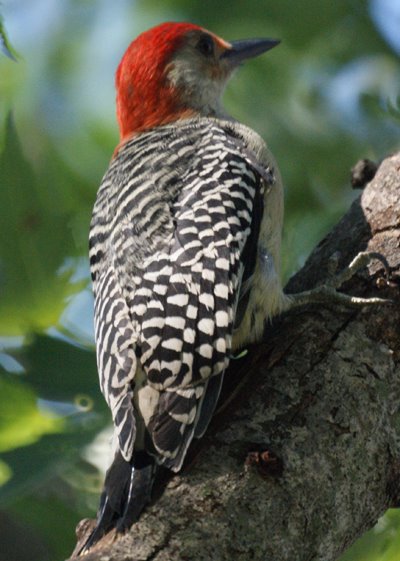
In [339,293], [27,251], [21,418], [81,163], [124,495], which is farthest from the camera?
[81,163]

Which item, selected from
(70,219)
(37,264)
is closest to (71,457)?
(37,264)

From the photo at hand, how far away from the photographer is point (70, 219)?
4656mm

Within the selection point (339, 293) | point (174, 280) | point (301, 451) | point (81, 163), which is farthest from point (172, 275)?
point (81, 163)

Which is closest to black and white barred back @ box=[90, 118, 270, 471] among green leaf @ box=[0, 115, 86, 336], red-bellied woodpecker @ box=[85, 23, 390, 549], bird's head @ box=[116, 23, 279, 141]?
red-bellied woodpecker @ box=[85, 23, 390, 549]

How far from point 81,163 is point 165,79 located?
26.7 inches

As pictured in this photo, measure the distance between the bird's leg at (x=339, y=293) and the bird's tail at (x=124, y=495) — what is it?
Result: 1.02 meters

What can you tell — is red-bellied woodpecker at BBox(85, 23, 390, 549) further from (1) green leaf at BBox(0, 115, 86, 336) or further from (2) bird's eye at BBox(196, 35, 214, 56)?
(2) bird's eye at BBox(196, 35, 214, 56)

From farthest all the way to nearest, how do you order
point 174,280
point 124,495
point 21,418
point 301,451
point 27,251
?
point 27,251 → point 21,418 → point 174,280 → point 301,451 → point 124,495

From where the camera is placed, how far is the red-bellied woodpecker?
311 centimetres

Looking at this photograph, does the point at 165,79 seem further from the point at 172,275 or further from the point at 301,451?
the point at 301,451

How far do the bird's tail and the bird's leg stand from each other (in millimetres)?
1017

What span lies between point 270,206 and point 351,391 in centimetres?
111

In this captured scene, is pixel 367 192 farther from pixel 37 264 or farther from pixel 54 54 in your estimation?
pixel 54 54

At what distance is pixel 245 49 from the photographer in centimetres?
559
